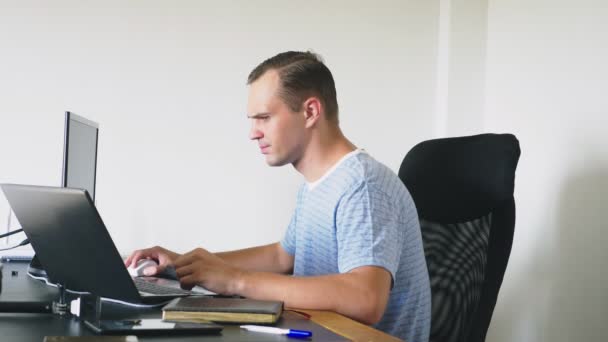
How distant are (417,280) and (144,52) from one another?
1.66 meters

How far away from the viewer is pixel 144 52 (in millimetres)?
2887

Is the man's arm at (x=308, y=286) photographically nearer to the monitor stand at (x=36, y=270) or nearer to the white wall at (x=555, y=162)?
the monitor stand at (x=36, y=270)

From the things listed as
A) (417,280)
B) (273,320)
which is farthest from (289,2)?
(273,320)

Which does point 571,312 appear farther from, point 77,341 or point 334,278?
point 77,341

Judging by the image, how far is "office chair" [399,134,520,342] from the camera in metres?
Answer: 1.71

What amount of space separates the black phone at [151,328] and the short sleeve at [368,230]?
1.33 feet

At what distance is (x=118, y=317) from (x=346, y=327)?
0.36 m

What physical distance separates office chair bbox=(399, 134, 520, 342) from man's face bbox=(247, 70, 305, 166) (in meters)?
0.41

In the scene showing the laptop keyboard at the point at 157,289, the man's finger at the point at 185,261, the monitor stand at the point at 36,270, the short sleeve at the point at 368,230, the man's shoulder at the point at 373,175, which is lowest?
the monitor stand at the point at 36,270

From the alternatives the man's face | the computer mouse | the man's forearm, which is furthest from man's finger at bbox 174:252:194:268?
the man's face

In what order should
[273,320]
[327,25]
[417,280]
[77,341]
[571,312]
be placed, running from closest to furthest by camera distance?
1. [77,341]
2. [273,320]
3. [417,280]
4. [571,312]
5. [327,25]

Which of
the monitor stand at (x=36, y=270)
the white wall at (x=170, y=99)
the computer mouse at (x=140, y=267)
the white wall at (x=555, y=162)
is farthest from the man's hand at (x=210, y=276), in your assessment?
the white wall at (x=170, y=99)

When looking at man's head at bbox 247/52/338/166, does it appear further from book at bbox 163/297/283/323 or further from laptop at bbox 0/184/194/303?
book at bbox 163/297/283/323

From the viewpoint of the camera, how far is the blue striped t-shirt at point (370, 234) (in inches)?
57.7
